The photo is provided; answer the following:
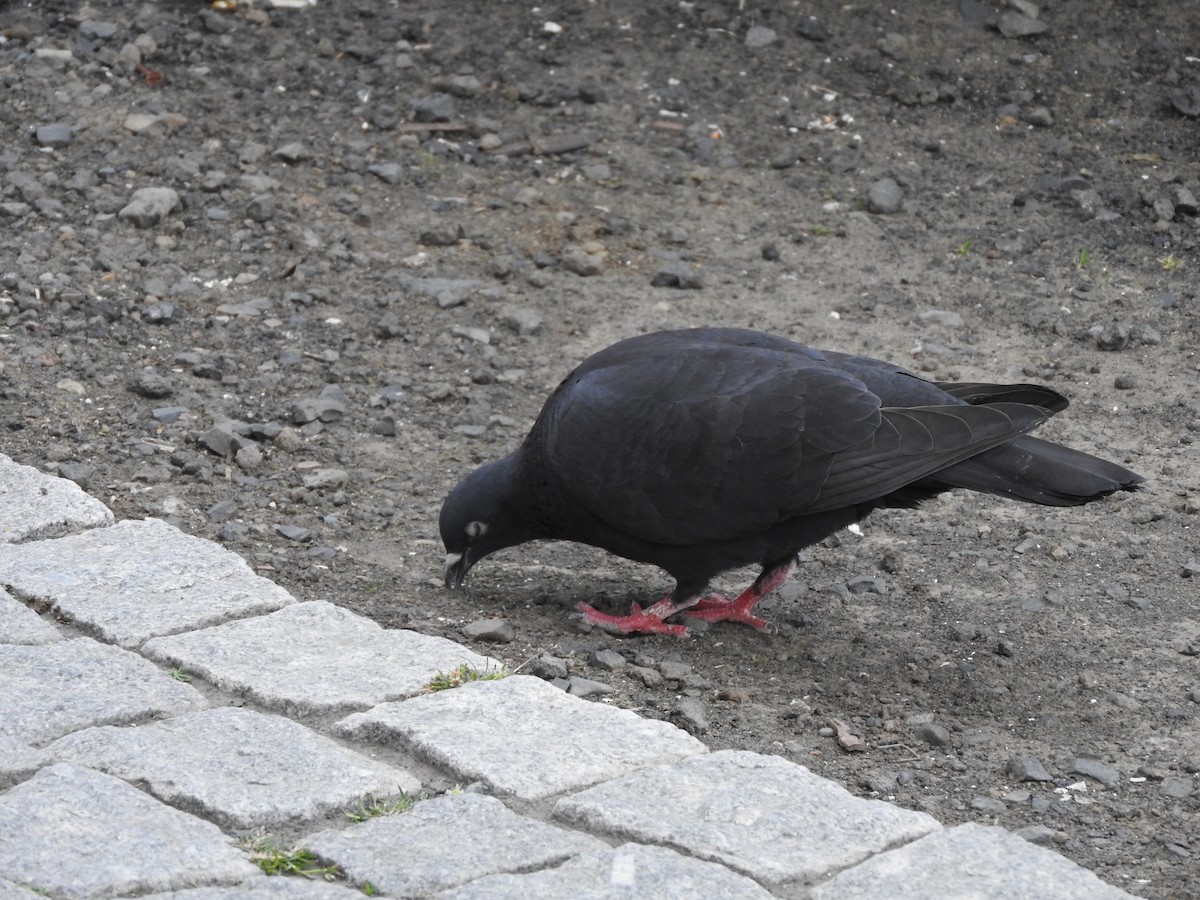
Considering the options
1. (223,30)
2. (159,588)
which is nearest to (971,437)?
(159,588)

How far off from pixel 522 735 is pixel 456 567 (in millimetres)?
1493

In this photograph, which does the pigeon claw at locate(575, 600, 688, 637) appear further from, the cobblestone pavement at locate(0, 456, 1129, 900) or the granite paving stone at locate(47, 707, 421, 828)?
the granite paving stone at locate(47, 707, 421, 828)

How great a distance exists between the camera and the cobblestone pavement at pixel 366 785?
2.68 meters

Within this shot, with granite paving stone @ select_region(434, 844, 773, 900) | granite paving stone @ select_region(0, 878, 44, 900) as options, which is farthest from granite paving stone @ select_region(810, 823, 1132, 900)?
granite paving stone @ select_region(0, 878, 44, 900)

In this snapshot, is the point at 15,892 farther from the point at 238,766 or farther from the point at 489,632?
the point at 489,632

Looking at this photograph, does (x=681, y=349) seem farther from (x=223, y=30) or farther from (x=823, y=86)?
(x=223, y=30)

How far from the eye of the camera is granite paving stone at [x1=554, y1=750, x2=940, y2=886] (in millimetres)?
2793

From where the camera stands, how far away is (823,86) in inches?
333

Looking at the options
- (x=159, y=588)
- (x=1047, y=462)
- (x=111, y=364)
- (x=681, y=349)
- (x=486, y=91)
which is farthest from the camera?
(x=486, y=91)

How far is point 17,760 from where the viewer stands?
3035mm

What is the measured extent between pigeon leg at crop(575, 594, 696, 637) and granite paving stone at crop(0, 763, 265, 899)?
1874 millimetres

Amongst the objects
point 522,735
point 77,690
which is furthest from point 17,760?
point 522,735

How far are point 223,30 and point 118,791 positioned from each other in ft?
21.5

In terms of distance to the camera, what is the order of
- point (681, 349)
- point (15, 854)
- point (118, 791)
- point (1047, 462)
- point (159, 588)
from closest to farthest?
point (15, 854)
point (118, 791)
point (159, 588)
point (1047, 462)
point (681, 349)
